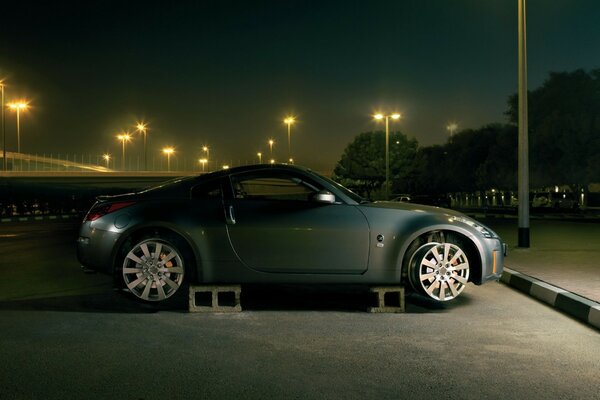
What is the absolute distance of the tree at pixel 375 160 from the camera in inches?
3381

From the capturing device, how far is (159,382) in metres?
4.43

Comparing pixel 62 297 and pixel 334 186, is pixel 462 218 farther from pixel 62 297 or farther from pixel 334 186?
pixel 62 297

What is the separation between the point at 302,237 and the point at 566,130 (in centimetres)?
4468

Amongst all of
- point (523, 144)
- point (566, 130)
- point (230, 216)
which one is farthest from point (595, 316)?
point (566, 130)

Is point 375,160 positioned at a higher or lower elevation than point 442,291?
higher

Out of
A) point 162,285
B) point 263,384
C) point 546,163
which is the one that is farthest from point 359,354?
point 546,163

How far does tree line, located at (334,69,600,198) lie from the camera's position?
4738 cm

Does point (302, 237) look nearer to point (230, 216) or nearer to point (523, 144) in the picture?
point (230, 216)

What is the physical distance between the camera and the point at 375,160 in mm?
86312

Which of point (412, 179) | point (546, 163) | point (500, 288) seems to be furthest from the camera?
point (412, 179)

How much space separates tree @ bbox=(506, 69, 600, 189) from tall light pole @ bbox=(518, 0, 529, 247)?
114ft

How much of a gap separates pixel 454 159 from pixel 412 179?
9.54 m

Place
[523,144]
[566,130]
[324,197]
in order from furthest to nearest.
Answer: [566,130] → [523,144] → [324,197]

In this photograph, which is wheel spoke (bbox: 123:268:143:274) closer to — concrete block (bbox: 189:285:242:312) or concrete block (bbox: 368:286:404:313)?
concrete block (bbox: 189:285:242:312)
